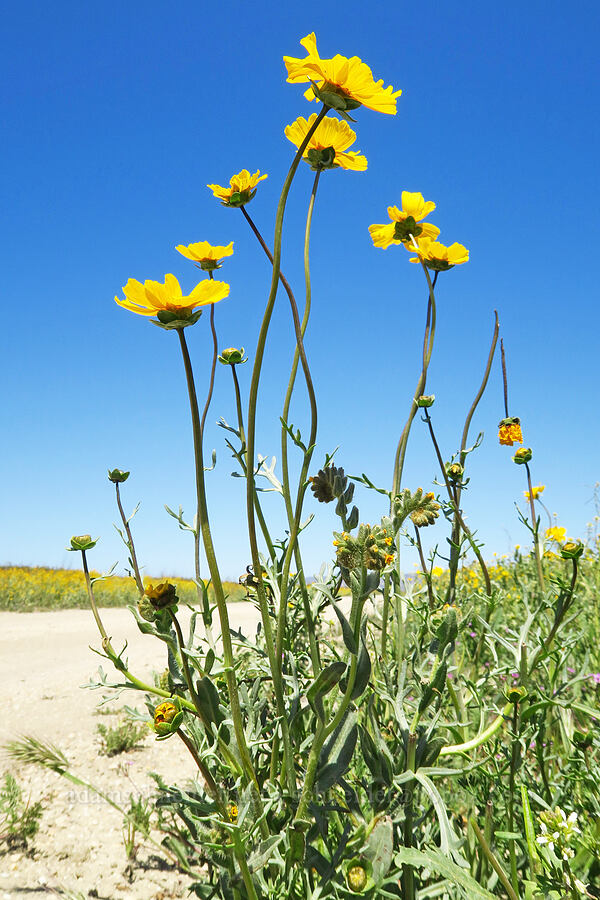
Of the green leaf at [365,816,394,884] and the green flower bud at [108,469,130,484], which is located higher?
the green flower bud at [108,469,130,484]

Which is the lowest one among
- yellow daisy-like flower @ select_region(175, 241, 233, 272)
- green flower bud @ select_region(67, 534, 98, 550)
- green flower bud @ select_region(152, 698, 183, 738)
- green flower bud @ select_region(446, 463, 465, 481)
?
green flower bud @ select_region(152, 698, 183, 738)

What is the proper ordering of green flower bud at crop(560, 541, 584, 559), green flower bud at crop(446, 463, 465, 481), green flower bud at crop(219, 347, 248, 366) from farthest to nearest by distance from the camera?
green flower bud at crop(446, 463, 465, 481)
green flower bud at crop(219, 347, 248, 366)
green flower bud at crop(560, 541, 584, 559)

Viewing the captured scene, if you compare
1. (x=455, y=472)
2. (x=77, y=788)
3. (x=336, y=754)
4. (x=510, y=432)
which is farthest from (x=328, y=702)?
(x=77, y=788)

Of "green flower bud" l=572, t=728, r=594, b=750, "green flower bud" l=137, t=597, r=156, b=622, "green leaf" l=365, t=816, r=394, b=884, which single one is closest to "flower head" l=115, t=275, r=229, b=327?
"green flower bud" l=137, t=597, r=156, b=622

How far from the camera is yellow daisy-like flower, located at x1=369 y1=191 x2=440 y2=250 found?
1.71m

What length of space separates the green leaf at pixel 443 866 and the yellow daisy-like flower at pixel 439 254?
4.61ft

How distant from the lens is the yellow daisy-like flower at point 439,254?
1.63m

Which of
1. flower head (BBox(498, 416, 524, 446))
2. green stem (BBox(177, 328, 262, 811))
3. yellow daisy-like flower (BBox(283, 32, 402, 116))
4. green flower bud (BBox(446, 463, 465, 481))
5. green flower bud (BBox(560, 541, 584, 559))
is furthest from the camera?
flower head (BBox(498, 416, 524, 446))

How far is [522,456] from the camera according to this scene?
1.75m

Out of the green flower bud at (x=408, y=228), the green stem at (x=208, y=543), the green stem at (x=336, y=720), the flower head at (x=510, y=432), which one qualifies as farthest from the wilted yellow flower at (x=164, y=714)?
the green flower bud at (x=408, y=228)

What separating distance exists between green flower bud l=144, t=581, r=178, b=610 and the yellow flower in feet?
1.63

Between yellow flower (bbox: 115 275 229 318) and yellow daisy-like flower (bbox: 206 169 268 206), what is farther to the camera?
yellow daisy-like flower (bbox: 206 169 268 206)

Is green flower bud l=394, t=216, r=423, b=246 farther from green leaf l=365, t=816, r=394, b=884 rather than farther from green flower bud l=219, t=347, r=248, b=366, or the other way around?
green leaf l=365, t=816, r=394, b=884

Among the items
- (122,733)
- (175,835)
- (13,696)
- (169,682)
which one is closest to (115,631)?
(13,696)
